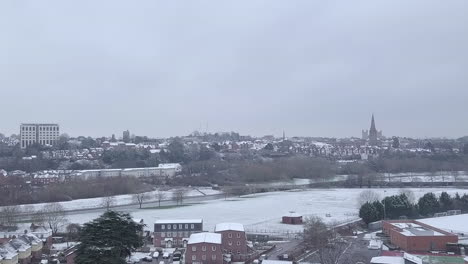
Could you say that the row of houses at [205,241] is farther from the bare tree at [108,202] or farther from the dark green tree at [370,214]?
the bare tree at [108,202]

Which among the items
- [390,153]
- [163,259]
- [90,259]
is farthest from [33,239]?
[390,153]

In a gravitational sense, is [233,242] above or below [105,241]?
below

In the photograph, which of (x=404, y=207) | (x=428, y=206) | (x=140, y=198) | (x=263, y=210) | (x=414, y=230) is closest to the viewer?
(x=414, y=230)

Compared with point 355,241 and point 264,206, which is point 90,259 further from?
point 264,206

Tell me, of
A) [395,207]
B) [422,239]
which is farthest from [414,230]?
[395,207]

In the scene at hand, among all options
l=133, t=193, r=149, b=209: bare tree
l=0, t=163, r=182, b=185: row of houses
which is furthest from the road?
l=0, t=163, r=182, b=185: row of houses

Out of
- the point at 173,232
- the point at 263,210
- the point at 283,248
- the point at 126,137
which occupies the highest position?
the point at 126,137

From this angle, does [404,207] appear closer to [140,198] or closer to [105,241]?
[105,241]
